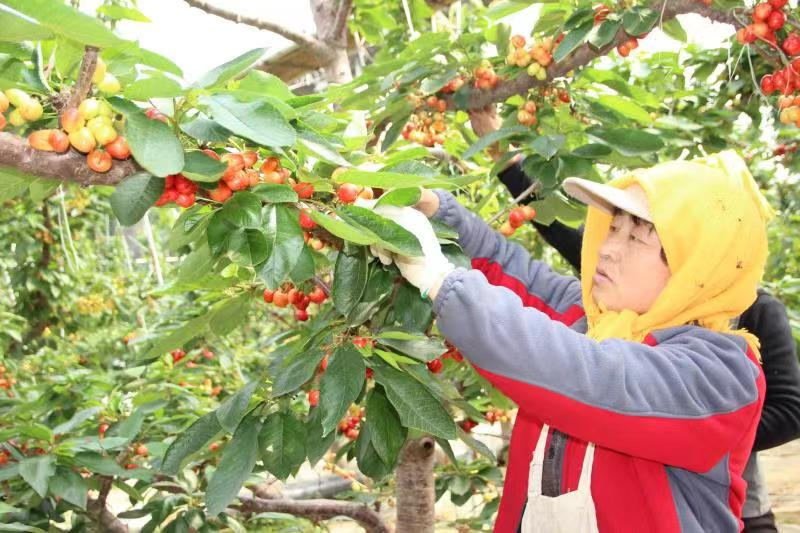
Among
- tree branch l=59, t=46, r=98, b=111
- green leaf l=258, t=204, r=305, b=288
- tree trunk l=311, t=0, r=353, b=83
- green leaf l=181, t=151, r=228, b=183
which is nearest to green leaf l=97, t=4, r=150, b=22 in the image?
tree branch l=59, t=46, r=98, b=111

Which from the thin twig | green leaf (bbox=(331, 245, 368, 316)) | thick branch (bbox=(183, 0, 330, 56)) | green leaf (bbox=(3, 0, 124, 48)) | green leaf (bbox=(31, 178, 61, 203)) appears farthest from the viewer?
thick branch (bbox=(183, 0, 330, 56))

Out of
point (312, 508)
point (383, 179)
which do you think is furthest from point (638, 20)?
point (312, 508)

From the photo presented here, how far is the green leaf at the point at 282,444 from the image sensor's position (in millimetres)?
1233

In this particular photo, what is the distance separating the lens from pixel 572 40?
1558mm

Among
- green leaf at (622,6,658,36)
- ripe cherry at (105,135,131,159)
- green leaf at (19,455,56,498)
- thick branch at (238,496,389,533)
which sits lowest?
thick branch at (238,496,389,533)

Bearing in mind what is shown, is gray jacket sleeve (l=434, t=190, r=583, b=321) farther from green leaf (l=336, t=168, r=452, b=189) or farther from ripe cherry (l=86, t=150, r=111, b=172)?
ripe cherry (l=86, t=150, r=111, b=172)

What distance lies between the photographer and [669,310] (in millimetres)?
1244

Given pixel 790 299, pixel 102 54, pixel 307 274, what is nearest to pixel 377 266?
pixel 307 274

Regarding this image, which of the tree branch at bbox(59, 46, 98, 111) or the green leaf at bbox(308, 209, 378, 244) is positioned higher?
the tree branch at bbox(59, 46, 98, 111)

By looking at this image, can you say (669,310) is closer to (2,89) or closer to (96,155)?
(96,155)

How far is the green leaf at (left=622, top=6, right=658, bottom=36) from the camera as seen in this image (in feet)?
5.08

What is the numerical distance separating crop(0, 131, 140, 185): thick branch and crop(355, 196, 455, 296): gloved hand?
346 millimetres

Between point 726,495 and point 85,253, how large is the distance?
4.75 metres

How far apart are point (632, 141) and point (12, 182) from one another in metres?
1.23
